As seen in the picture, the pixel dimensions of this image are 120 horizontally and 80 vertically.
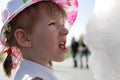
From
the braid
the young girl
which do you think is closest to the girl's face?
the young girl

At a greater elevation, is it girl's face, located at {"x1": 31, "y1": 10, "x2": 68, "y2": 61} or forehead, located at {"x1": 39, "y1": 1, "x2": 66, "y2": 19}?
forehead, located at {"x1": 39, "y1": 1, "x2": 66, "y2": 19}

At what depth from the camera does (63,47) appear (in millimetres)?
1587

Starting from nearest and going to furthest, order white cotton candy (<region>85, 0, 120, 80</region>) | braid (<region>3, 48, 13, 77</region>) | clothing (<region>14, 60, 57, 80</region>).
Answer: white cotton candy (<region>85, 0, 120, 80</region>), clothing (<region>14, 60, 57, 80</region>), braid (<region>3, 48, 13, 77</region>)

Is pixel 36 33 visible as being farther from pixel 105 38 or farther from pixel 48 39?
pixel 105 38

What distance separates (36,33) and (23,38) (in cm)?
7

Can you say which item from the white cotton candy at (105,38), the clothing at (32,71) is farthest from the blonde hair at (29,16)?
the white cotton candy at (105,38)

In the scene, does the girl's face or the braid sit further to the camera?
the braid

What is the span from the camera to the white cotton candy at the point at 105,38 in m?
1.23

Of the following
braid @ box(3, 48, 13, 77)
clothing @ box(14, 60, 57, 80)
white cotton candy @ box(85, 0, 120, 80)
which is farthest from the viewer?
braid @ box(3, 48, 13, 77)

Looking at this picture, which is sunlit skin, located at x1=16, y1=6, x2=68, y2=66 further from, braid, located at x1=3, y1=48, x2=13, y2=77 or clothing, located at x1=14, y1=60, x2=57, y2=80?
braid, located at x1=3, y1=48, x2=13, y2=77

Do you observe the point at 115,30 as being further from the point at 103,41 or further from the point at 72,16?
the point at 72,16

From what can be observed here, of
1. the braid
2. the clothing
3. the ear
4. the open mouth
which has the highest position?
the ear

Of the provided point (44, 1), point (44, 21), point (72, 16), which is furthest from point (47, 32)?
point (72, 16)

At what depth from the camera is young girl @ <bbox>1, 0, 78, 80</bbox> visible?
158 centimetres
